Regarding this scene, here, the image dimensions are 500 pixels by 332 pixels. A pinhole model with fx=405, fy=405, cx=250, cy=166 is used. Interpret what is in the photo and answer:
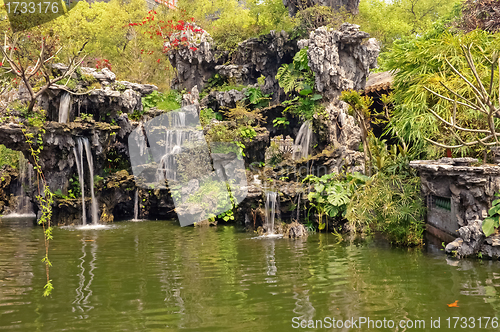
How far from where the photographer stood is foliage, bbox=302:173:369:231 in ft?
43.9

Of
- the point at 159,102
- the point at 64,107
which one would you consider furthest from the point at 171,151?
the point at 64,107

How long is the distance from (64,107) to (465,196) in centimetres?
1501

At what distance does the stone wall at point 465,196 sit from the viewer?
9125mm

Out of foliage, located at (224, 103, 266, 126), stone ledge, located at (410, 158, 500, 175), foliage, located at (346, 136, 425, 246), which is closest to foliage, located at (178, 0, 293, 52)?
foliage, located at (224, 103, 266, 126)

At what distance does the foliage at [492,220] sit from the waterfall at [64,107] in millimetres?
15418

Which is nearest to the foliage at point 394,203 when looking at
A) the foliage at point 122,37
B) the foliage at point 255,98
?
the foliage at point 255,98

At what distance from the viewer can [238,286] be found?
754 cm

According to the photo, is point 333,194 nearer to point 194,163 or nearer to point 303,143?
point 303,143

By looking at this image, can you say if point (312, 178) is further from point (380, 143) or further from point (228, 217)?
point (228, 217)

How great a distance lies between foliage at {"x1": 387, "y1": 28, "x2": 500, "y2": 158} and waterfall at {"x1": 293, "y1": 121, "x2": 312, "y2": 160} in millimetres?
4952

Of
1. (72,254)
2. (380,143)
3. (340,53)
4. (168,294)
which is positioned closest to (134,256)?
(72,254)

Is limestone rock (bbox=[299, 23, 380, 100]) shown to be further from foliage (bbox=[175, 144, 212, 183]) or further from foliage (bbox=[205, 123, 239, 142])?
foliage (bbox=[175, 144, 212, 183])

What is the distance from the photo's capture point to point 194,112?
790 inches

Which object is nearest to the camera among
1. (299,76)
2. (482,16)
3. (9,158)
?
(482,16)
